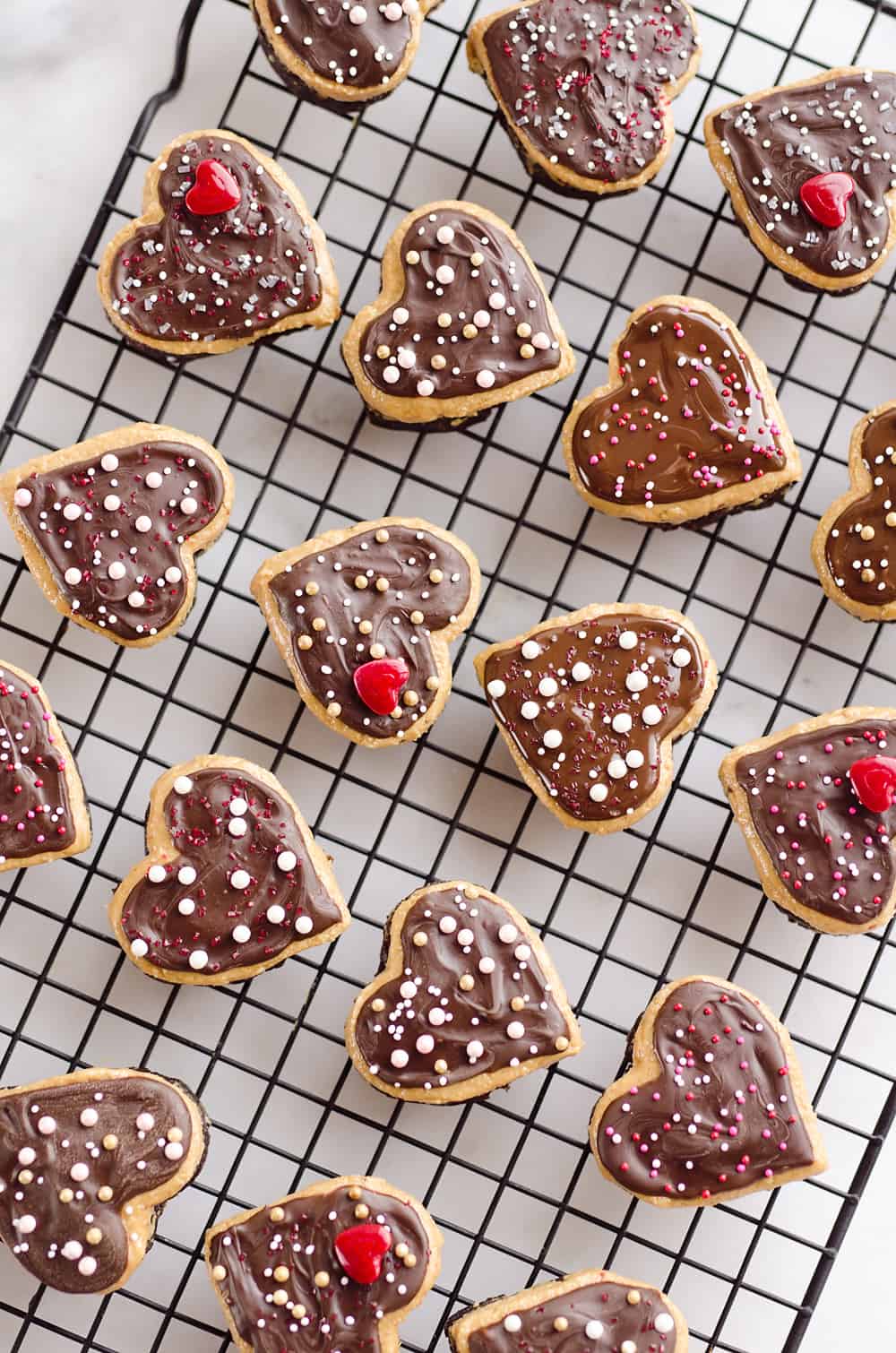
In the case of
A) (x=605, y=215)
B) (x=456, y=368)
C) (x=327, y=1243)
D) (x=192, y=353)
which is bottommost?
(x=327, y=1243)

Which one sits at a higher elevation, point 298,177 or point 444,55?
point 444,55

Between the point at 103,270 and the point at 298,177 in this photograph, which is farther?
the point at 298,177

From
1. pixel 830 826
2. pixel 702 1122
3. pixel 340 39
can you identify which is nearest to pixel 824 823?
→ pixel 830 826

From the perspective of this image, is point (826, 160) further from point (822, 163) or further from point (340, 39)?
point (340, 39)

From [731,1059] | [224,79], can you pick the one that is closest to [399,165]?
[224,79]

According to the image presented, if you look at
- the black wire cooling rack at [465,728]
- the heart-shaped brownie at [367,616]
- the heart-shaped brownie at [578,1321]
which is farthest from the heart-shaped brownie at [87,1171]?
the heart-shaped brownie at [367,616]

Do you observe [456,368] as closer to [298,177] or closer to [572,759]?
[298,177]

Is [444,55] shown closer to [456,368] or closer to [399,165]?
[399,165]
